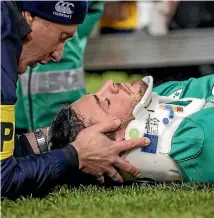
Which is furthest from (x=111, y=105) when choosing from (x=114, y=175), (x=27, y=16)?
(x=27, y=16)

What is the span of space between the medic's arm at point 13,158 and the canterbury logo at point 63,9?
14.3 inches

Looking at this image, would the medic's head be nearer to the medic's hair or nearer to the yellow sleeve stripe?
the medic's hair

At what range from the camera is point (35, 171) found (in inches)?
200

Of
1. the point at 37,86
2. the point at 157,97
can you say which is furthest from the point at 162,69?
the point at 157,97

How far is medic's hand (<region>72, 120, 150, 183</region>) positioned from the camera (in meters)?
5.23

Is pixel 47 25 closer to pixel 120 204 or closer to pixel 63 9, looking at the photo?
pixel 63 9

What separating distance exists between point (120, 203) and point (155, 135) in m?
0.61

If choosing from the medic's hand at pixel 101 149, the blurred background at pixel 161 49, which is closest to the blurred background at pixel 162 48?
the blurred background at pixel 161 49

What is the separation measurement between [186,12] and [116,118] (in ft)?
21.2

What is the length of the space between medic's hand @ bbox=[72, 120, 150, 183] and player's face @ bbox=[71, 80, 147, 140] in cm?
7

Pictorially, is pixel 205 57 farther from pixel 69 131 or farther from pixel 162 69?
pixel 69 131

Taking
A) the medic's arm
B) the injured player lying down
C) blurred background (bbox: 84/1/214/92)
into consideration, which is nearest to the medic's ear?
the medic's arm

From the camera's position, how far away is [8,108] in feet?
16.3

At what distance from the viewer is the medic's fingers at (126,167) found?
209 inches
